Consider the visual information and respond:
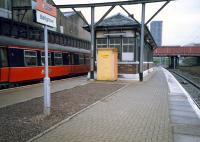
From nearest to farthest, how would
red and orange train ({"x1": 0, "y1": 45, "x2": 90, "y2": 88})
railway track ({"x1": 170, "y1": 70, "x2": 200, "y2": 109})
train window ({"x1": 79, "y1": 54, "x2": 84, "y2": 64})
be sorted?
1. railway track ({"x1": 170, "y1": 70, "x2": 200, "y2": 109})
2. red and orange train ({"x1": 0, "y1": 45, "x2": 90, "y2": 88})
3. train window ({"x1": 79, "y1": 54, "x2": 84, "y2": 64})

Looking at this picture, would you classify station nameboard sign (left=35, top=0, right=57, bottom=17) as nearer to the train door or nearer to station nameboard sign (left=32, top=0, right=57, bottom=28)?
station nameboard sign (left=32, top=0, right=57, bottom=28)

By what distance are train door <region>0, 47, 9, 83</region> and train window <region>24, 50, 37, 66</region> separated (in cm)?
180

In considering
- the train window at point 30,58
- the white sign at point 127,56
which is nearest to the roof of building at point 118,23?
the white sign at point 127,56

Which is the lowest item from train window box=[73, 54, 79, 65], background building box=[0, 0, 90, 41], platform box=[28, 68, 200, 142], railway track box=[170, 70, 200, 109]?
railway track box=[170, 70, 200, 109]

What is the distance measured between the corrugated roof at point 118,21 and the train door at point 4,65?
957cm

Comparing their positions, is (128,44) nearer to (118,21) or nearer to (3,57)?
(118,21)

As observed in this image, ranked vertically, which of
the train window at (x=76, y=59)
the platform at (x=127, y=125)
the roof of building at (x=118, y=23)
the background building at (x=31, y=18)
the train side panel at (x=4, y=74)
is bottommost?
the platform at (x=127, y=125)

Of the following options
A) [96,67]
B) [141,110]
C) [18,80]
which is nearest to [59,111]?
[141,110]

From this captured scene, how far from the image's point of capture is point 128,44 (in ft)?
65.4

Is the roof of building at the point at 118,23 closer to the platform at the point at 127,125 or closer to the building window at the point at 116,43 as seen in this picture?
the building window at the point at 116,43

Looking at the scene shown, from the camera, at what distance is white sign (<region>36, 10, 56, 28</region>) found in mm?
6945

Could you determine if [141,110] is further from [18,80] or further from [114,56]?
[114,56]

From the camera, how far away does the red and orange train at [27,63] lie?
1298 cm

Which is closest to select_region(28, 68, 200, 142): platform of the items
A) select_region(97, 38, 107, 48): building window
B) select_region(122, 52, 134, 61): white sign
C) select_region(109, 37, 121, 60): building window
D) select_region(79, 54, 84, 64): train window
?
select_region(122, 52, 134, 61): white sign
